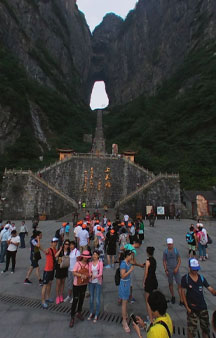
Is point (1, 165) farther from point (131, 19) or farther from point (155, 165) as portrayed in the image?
point (131, 19)

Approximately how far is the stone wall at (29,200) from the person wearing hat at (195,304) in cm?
2049

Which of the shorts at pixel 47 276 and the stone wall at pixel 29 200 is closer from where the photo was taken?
the shorts at pixel 47 276

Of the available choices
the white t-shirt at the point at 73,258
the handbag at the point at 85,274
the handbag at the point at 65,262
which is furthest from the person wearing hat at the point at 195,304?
the handbag at the point at 65,262

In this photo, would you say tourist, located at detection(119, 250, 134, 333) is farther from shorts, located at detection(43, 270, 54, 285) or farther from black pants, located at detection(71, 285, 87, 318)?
shorts, located at detection(43, 270, 54, 285)

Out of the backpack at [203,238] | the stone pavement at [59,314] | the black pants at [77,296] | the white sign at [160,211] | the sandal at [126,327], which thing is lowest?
the stone pavement at [59,314]

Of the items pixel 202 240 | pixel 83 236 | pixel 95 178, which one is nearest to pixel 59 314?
pixel 83 236

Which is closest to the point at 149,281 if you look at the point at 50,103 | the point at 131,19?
the point at 50,103

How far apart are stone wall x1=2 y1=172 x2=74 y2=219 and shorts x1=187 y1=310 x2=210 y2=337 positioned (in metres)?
20.5

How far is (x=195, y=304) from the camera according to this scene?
11.1 ft

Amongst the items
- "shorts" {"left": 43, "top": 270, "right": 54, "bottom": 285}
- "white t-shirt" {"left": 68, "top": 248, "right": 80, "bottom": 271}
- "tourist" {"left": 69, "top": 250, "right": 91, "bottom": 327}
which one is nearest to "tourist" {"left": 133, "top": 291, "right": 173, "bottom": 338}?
"tourist" {"left": 69, "top": 250, "right": 91, "bottom": 327}

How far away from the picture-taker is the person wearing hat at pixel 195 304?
130 inches

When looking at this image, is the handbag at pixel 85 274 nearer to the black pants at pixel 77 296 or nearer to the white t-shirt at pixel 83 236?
the black pants at pixel 77 296

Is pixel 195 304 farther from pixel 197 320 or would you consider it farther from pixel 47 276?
pixel 47 276

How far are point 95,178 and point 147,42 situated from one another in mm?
83555
